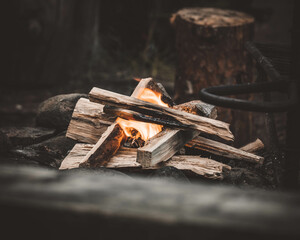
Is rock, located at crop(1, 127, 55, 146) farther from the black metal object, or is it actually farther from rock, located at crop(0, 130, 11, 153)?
the black metal object

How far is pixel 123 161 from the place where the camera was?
2572 millimetres

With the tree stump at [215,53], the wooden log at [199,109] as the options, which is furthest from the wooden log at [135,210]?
the tree stump at [215,53]

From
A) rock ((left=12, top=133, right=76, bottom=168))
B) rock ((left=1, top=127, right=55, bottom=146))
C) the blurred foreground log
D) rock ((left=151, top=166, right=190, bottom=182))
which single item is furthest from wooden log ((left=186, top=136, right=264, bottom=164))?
the blurred foreground log

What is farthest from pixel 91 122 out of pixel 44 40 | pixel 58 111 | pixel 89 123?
pixel 44 40

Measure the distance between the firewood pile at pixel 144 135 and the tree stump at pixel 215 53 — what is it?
1.50 meters

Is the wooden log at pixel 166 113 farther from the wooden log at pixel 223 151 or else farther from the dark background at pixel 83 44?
the dark background at pixel 83 44

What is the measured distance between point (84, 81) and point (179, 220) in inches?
240

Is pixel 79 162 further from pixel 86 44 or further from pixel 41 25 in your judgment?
pixel 86 44

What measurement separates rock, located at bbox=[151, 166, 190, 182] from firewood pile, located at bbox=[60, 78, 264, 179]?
95 mm

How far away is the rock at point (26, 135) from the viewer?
3.22 metres

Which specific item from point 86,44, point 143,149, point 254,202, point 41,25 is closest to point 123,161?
point 143,149

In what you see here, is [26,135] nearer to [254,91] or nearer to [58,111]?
[58,111]

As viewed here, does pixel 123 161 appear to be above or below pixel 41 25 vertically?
below

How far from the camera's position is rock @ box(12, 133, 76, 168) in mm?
2770
